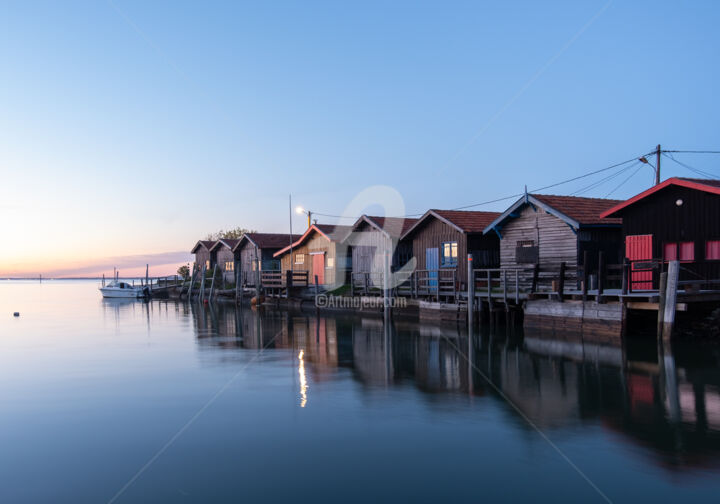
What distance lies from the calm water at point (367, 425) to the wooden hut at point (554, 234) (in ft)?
24.5

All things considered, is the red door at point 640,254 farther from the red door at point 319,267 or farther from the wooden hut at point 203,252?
the wooden hut at point 203,252

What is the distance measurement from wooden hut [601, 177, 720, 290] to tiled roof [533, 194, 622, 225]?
4.58 feet

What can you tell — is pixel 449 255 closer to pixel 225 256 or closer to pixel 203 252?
pixel 225 256

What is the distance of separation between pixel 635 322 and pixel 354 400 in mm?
14049

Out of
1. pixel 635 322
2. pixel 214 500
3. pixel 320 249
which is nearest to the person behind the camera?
pixel 214 500

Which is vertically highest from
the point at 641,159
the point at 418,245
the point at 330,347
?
the point at 641,159

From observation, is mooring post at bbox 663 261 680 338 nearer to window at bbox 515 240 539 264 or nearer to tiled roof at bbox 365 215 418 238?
window at bbox 515 240 539 264

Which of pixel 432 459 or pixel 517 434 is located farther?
pixel 517 434

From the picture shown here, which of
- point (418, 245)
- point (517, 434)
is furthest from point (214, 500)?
point (418, 245)

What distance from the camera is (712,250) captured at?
22.8 meters

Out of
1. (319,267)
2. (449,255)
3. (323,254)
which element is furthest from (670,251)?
(319,267)

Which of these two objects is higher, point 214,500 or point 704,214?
point 704,214

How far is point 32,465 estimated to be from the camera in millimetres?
9352

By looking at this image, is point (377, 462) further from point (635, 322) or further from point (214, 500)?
point (635, 322)
